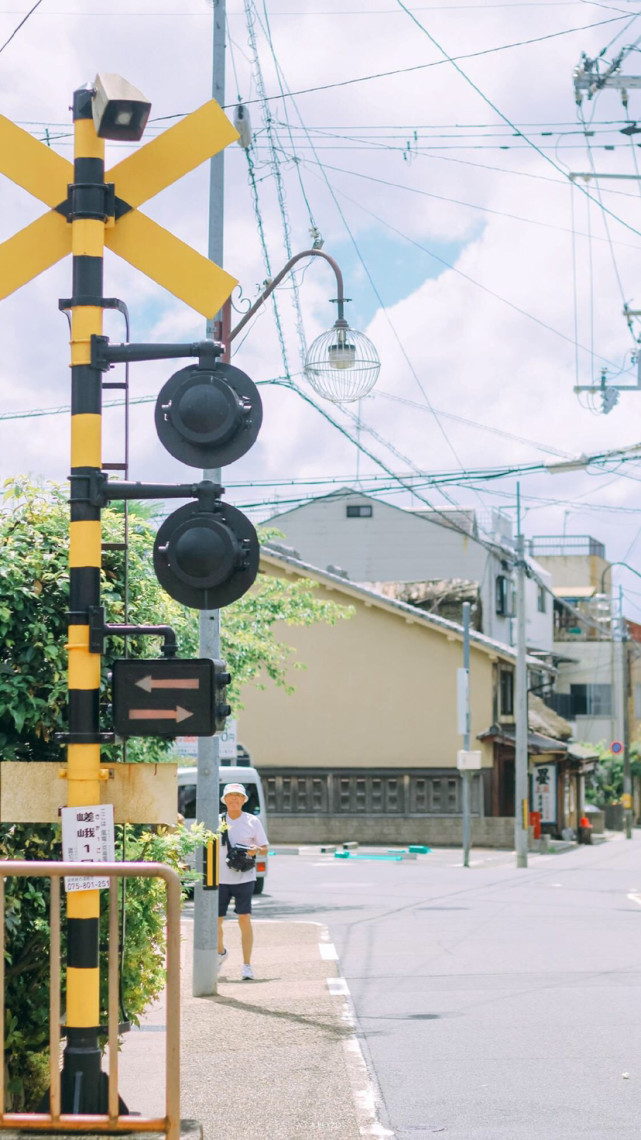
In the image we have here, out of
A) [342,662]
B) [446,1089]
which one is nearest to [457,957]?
[446,1089]

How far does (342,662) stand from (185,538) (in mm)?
36408

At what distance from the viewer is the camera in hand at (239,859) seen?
43.1 feet

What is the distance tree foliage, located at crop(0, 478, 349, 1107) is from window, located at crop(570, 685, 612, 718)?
200ft

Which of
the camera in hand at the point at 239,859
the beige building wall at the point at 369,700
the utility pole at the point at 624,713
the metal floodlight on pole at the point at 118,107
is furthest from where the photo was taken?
the utility pole at the point at 624,713

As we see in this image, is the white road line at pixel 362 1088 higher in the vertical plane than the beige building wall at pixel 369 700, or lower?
lower

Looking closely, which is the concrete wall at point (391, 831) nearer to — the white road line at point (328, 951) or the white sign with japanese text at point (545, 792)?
the white sign with japanese text at point (545, 792)

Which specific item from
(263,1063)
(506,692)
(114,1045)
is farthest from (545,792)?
(114,1045)

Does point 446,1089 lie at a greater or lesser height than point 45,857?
lesser

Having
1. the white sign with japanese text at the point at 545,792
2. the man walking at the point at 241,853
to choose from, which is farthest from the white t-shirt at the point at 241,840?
the white sign with japanese text at the point at 545,792

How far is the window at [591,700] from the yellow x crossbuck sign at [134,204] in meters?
63.3

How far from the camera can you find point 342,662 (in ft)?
139

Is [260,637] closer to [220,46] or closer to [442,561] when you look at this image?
[220,46]

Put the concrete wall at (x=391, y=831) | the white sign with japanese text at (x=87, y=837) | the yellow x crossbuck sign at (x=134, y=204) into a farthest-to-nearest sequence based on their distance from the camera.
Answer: the concrete wall at (x=391, y=831) < the yellow x crossbuck sign at (x=134, y=204) < the white sign with japanese text at (x=87, y=837)

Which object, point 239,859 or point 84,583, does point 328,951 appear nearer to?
point 239,859
